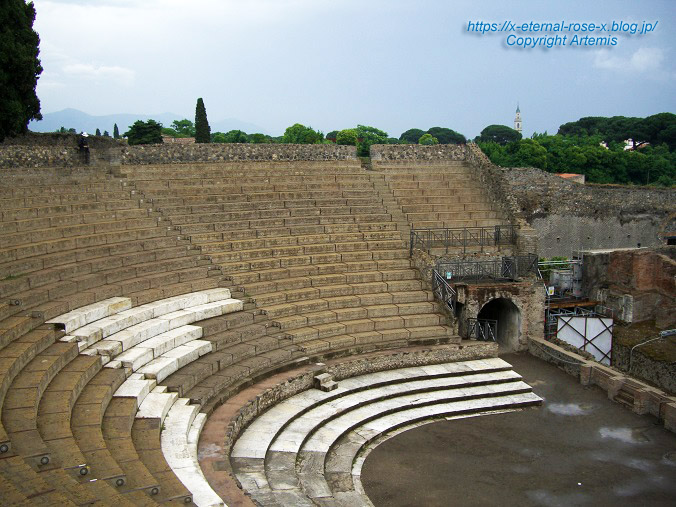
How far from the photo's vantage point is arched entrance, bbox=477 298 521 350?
15.6m

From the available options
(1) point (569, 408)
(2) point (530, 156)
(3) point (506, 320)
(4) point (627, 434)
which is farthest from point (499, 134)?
(4) point (627, 434)

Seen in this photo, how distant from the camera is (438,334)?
46.6 ft

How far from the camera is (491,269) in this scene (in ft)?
55.3

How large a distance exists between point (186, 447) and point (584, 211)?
2209cm

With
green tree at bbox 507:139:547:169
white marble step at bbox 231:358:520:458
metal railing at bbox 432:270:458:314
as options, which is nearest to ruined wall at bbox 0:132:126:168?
white marble step at bbox 231:358:520:458

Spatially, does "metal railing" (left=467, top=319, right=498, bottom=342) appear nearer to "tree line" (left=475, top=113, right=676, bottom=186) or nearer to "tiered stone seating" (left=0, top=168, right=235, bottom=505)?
"tiered stone seating" (left=0, top=168, right=235, bottom=505)

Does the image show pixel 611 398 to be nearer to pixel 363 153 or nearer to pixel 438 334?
pixel 438 334

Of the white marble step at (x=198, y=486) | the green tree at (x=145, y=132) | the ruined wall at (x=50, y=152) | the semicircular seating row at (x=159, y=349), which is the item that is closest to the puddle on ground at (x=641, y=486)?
the white marble step at (x=198, y=486)

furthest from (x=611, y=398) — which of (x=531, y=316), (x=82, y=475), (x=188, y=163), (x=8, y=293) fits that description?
(x=188, y=163)

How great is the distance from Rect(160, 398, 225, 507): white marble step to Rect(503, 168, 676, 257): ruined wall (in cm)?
1899

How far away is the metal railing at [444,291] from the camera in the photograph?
1491cm

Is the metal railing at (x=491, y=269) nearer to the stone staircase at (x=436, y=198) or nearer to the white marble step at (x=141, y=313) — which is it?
the stone staircase at (x=436, y=198)

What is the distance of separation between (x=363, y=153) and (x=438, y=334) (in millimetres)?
27908

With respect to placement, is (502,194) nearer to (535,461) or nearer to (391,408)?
(391,408)
